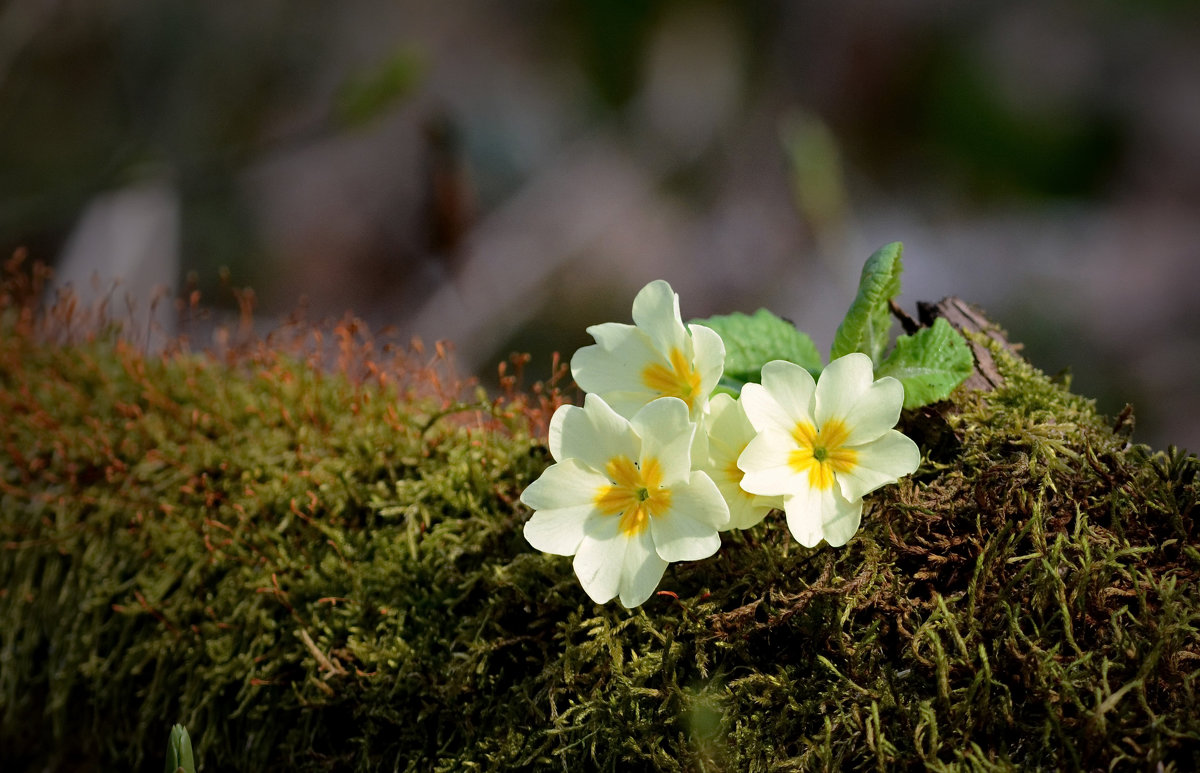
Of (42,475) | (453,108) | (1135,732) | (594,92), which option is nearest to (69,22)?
(453,108)

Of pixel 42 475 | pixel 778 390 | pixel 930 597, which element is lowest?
pixel 930 597

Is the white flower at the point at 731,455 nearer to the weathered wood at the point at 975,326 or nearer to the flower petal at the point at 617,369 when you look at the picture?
the flower petal at the point at 617,369

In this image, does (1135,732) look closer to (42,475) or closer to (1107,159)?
(42,475)

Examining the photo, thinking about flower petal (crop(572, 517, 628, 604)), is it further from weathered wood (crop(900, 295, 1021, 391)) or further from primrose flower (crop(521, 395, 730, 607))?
weathered wood (crop(900, 295, 1021, 391))

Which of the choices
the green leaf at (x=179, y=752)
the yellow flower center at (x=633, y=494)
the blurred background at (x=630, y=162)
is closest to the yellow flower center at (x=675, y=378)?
the yellow flower center at (x=633, y=494)

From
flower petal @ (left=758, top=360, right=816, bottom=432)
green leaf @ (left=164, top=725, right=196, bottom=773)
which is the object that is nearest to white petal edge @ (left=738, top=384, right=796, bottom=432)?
flower petal @ (left=758, top=360, right=816, bottom=432)

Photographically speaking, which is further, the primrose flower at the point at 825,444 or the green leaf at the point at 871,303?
the green leaf at the point at 871,303
